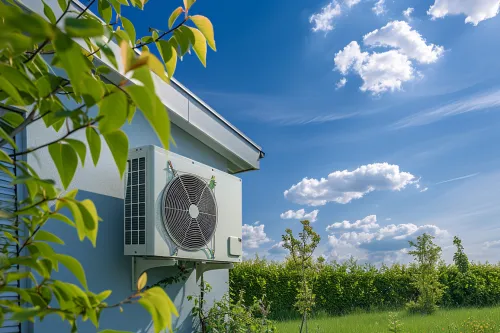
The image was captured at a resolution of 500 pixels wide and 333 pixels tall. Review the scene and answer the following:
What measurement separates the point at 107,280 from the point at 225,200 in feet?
4.12

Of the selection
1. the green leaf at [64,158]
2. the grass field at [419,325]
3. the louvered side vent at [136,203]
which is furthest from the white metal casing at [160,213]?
the grass field at [419,325]

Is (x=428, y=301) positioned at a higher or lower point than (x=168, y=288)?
lower

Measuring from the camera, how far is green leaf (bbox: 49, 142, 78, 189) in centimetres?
88

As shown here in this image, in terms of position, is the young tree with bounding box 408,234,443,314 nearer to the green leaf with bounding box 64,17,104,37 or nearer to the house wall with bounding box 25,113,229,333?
the house wall with bounding box 25,113,229,333

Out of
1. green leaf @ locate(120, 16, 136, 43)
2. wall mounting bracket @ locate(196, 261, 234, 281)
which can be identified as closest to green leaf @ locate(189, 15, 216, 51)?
green leaf @ locate(120, 16, 136, 43)

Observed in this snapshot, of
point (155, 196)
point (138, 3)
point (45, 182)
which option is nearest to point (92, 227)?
point (45, 182)

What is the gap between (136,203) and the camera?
11.8ft

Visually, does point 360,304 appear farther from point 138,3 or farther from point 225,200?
point 138,3

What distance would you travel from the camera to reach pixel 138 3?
1.43 meters

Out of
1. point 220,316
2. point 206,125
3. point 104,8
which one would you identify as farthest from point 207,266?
point 104,8

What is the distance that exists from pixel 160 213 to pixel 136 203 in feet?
0.72

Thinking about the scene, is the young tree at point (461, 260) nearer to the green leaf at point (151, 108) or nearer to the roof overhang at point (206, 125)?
the roof overhang at point (206, 125)

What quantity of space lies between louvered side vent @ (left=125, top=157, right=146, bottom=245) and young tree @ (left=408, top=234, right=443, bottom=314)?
849 centimetres

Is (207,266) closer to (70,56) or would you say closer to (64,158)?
(64,158)
